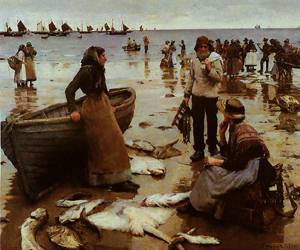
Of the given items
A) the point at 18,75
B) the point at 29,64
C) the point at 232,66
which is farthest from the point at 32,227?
Answer: the point at 232,66

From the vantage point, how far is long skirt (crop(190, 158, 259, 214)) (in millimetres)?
5145

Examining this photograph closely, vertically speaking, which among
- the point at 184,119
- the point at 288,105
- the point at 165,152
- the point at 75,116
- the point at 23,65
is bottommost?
the point at 165,152

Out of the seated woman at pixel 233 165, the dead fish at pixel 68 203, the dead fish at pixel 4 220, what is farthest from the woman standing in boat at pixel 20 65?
the seated woman at pixel 233 165

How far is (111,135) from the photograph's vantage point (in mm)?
6512

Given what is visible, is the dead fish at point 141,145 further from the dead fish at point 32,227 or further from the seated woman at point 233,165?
the dead fish at point 32,227

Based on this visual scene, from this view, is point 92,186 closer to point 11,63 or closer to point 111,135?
point 111,135

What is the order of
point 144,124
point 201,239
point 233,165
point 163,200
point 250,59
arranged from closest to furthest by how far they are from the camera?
1. point 201,239
2. point 233,165
3. point 163,200
4. point 144,124
5. point 250,59

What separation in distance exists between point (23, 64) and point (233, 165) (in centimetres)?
1613

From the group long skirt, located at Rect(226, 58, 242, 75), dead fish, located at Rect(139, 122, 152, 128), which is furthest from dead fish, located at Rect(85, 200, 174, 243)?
long skirt, located at Rect(226, 58, 242, 75)

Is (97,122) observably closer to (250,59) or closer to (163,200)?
(163,200)

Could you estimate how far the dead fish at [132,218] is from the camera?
17.5 ft

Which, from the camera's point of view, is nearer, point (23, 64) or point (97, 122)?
point (97, 122)

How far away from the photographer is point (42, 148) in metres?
6.36

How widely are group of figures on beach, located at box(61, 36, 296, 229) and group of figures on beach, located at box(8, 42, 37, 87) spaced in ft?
41.8
